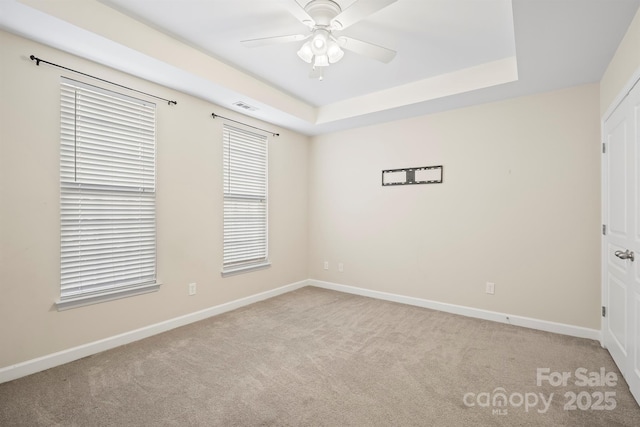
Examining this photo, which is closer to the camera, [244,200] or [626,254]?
[626,254]

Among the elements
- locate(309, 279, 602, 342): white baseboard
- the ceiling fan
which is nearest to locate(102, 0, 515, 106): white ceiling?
the ceiling fan

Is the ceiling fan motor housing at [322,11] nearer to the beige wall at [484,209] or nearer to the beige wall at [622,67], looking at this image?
the beige wall at [622,67]

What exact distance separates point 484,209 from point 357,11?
8.84 ft

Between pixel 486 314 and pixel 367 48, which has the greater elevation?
pixel 367 48

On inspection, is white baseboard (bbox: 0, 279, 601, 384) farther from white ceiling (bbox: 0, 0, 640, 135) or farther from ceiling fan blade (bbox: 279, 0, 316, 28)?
ceiling fan blade (bbox: 279, 0, 316, 28)

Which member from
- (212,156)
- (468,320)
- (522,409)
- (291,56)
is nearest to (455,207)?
(468,320)

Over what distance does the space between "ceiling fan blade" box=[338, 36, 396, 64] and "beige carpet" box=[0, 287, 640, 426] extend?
2510 millimetres

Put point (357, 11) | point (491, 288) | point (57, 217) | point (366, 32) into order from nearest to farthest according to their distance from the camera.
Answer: point (357, 11) → point (57, 217) → point (366, 32) → point (491, 288)

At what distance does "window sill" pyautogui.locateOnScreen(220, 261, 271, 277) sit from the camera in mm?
3844

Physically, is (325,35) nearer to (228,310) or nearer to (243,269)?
(243,269)

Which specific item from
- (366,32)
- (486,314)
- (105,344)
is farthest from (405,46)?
(105,344)

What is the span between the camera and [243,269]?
13.3 feet

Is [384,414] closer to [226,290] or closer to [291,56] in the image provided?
[226,290]

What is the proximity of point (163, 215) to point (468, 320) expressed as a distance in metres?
3.65
